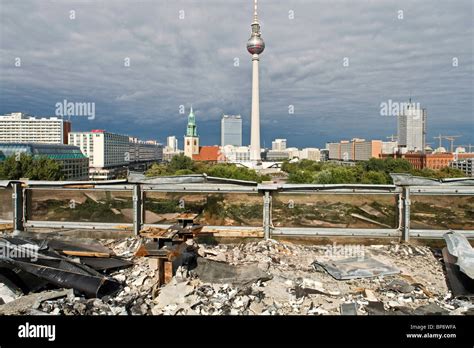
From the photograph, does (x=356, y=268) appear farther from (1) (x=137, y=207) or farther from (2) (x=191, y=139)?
(2) (x=191, y=139)

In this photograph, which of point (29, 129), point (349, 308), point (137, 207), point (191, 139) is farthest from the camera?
point (191, 139)

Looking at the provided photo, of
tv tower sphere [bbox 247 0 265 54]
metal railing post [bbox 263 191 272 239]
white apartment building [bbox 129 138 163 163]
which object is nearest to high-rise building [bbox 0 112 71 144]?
white apartment building [bbox 129 138 163 163]

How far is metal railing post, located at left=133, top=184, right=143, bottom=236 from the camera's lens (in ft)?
17.8

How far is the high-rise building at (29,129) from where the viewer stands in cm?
10656

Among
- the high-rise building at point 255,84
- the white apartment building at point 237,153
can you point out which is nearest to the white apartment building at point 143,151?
the white apartment building at point 237,153

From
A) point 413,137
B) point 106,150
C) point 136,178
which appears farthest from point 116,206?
point 413,137

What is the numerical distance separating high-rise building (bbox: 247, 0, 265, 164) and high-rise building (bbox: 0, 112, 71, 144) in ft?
226

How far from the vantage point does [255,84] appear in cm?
8781

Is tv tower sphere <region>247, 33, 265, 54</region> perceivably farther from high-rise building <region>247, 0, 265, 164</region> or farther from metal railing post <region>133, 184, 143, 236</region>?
metal railing post <region>133, 184, 143, 236</region>

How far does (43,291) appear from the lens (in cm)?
383

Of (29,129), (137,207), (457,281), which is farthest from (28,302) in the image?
(29,129)

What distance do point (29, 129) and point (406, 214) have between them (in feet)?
419
